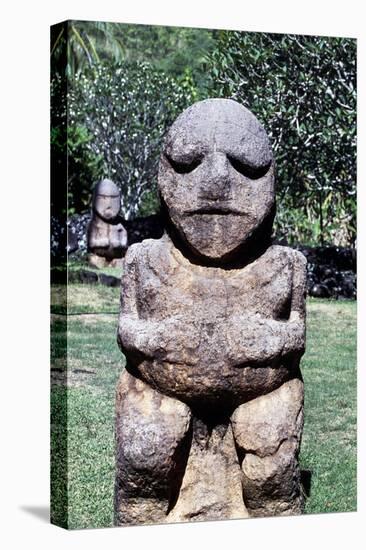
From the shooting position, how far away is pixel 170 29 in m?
12.4

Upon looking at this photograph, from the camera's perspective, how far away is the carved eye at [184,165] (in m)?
7.09

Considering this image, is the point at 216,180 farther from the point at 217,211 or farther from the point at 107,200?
the point at 107,200

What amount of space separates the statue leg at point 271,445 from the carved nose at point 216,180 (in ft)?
3.87

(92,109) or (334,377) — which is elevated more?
(92,109)

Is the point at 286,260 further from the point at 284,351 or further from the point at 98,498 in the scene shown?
the point at 98,498

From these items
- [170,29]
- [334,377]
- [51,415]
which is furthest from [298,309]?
[170,29]

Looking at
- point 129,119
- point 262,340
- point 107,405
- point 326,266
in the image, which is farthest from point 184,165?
point 326,266

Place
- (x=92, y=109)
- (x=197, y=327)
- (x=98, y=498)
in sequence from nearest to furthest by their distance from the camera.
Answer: (x=197, y=327), (x=98, y=498), (x=92, y=109)

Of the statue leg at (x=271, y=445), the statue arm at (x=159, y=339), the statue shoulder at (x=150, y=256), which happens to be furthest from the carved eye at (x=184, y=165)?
the statue leg at (x=271, y=445)

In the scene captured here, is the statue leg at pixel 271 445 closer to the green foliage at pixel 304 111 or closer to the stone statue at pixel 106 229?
the green foliage at pixel 304 111

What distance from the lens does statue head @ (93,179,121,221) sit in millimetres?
14539

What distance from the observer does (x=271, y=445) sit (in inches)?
278

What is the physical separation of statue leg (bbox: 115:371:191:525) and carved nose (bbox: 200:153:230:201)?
117 centimetres

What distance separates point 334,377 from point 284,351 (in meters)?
4.97
